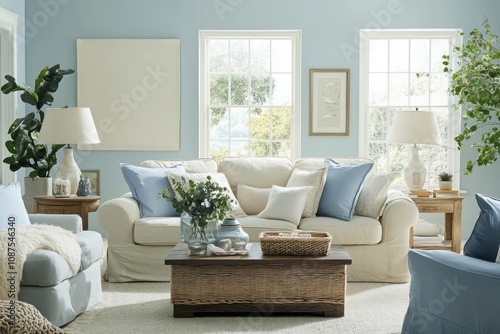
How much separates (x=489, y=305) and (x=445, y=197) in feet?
10.7

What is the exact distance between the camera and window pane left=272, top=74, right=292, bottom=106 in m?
8.34

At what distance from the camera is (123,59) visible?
8242 millimetres

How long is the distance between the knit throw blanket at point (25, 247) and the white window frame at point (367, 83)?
425 cm

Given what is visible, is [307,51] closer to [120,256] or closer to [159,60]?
[159,60]

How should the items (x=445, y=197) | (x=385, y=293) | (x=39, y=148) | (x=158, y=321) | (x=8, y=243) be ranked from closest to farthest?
(x=8, y=243), (x=158, y=321), (x=385, y=293), (x=445, y=197), (x=39, y=148)

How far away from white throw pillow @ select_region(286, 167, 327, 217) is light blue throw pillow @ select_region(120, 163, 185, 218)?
1.08 metres

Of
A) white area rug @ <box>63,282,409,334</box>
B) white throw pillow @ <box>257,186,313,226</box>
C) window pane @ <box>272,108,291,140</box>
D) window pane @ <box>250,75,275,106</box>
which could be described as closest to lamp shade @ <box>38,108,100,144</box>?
white area rug @ <box>63,282,409,334</box>

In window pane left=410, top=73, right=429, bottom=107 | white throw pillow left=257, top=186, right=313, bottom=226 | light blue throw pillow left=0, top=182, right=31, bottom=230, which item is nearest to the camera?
light blue throw pillow left=0, top=182, right=31, bottom=230

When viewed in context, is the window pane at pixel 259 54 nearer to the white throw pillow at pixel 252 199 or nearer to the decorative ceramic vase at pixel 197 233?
the white throw pillow at pixel 252 199

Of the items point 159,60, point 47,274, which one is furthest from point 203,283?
point 159,60

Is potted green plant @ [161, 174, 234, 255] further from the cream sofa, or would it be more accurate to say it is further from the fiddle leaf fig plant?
the fiddle leaf fig plant

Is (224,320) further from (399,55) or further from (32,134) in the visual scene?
(399,55)

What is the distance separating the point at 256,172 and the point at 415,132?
152 centimetres

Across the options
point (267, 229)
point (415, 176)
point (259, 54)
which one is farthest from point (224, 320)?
point (259, 54)
